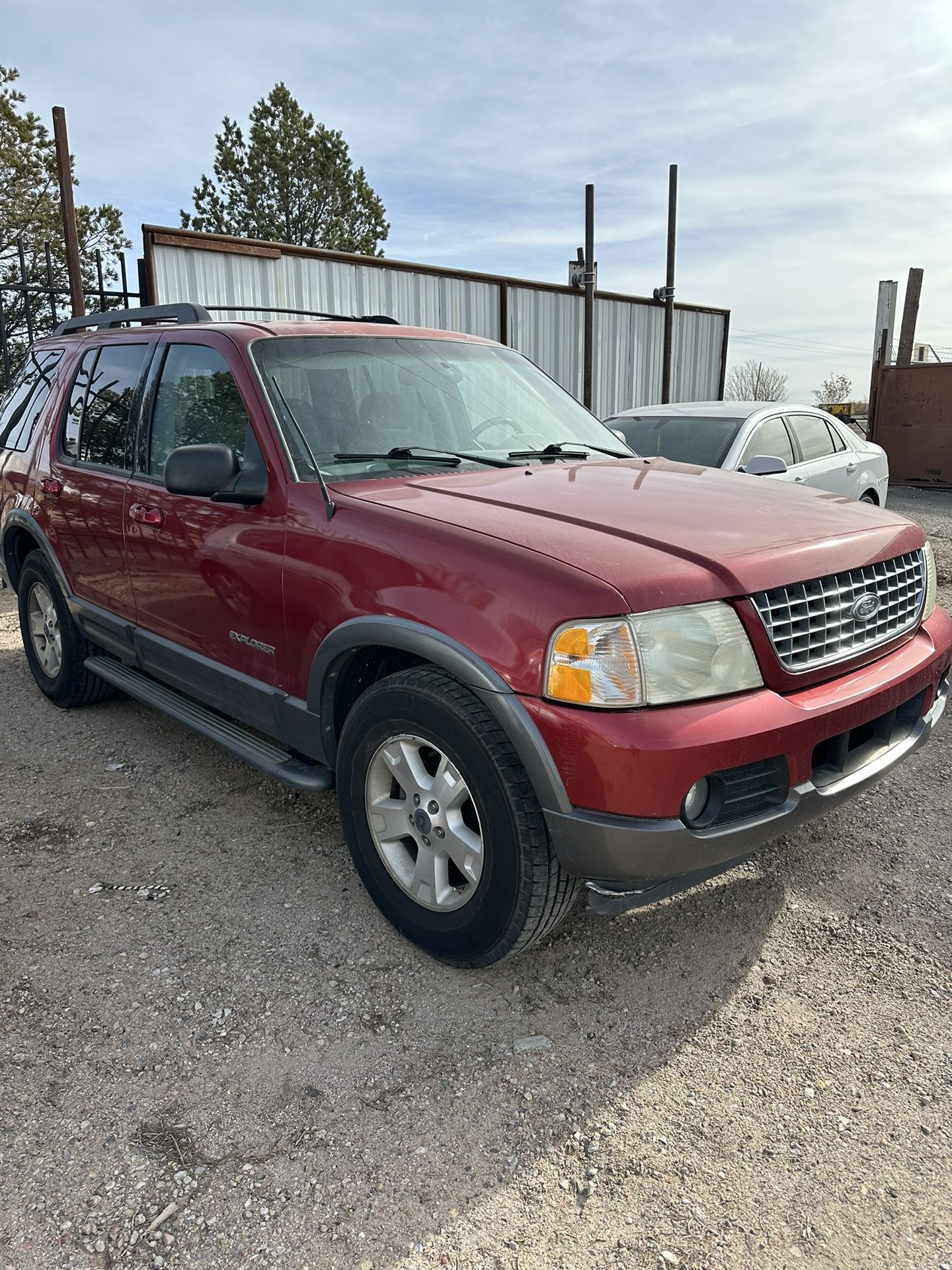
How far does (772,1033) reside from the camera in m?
2.43

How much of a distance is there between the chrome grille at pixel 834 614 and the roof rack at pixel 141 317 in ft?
8.64

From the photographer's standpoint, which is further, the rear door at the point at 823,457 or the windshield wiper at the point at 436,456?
the rear door at the point at 823,457

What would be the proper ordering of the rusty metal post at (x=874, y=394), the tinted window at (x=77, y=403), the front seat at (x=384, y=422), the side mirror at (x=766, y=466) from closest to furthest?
the front seat at (x=384, y=422)
the side mirror at (x=766, y=466)
the tinted window at (x=77, y=403)
the rusty metal post at (x=874, y=394)

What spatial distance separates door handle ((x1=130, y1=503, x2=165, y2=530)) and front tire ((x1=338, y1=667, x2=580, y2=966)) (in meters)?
1.42

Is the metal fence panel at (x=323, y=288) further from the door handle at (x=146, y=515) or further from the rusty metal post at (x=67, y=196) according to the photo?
the door handle at (x=146, y=515)

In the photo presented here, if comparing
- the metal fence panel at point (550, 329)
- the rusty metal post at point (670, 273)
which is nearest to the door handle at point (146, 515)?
the metal fence panel at point (550, 329)

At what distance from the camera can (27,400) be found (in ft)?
16.7

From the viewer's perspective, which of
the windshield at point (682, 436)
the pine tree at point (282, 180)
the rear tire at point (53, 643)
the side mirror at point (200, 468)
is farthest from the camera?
the pine tree at point (282, 180)

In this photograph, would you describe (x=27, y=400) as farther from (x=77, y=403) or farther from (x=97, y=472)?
(x=97, y=472)

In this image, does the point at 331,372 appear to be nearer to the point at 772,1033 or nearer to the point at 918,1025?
the point at 772,1033

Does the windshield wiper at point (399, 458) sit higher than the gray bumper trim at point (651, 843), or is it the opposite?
the windshield wiper at point (399, 458)

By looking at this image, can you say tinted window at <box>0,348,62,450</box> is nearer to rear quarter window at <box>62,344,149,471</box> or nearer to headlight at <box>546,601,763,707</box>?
rear quarter window at <box>62,344,149,471</box>

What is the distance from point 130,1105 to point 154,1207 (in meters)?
0.33

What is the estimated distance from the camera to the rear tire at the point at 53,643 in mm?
4777
